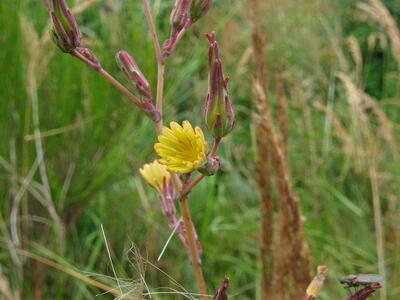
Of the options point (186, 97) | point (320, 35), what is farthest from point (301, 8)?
point (186, 97)

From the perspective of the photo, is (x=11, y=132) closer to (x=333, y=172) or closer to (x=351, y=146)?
(x=351, y=146)

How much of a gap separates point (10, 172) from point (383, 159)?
151 centimetres

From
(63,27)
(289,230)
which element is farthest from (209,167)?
(289,230)

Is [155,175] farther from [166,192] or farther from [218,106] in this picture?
[218,106]

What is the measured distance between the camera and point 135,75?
0.94 meters

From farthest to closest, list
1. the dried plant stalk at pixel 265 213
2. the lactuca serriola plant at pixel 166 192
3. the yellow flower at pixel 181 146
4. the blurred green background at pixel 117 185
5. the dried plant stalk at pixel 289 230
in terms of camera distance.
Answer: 1. the blurred green background at pixel 117 185
2. the dried plant stalk at pixel 265 213
3. the dried plant stalk at pixel 289 230
4. the lactuca serriola plant at pixel 166 192
5. the yellow flower at pixel 181 146

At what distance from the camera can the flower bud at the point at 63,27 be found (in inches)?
36.5

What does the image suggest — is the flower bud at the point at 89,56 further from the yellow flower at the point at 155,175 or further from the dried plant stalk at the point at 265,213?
the dried plant stalk at the point at 265,213

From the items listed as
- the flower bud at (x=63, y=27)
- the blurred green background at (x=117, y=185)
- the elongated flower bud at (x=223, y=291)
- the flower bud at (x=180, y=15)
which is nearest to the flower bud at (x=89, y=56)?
the flower bud at (x=63, y=27)

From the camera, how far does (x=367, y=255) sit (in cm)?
243

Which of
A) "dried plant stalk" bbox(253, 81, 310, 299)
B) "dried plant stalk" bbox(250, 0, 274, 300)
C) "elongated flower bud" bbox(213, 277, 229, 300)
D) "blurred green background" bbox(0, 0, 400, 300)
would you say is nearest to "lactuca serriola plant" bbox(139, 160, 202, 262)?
"elongated flower bud" bbox(213, 277, 229, 300)

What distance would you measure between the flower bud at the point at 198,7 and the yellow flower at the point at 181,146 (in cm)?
18

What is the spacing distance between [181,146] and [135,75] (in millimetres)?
126

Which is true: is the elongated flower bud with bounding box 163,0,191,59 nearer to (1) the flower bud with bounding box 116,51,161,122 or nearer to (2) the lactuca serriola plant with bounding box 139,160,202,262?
(1) the flower bud with bounding box 116,51,161,122
